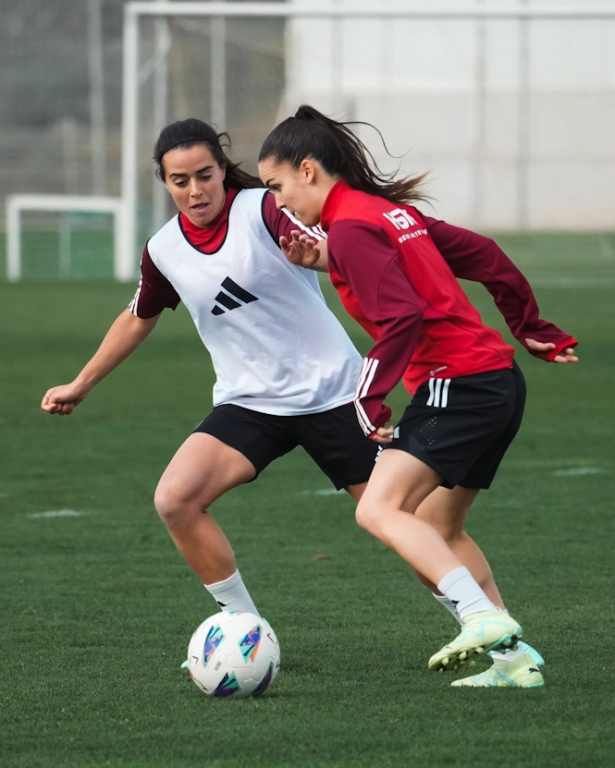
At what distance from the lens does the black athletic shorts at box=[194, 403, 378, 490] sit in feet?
16.2

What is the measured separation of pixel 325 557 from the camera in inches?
267

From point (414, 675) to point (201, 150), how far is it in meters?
1.79

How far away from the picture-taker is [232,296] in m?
4.95

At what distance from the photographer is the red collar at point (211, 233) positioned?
495cm

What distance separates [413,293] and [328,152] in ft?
1.83

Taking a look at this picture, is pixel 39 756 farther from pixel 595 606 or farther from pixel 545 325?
pixel 595 606

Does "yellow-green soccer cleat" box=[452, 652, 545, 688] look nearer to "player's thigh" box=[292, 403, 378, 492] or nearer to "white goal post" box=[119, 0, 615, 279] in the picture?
"player's thigh" box=[292, 403, 378, 492]

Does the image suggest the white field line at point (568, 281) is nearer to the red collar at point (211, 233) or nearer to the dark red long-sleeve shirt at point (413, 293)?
the red collar at point (211, 233)

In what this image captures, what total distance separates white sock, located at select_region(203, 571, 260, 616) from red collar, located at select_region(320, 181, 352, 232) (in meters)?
1.28

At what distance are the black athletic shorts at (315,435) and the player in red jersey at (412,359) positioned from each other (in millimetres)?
487

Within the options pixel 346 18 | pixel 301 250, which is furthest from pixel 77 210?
pixel 301 250

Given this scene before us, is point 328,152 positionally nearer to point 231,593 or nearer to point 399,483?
point 399,483

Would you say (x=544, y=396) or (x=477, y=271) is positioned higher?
(x=477, y=271)

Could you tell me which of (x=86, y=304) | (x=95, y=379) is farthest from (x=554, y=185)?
(x=95, y=379)
